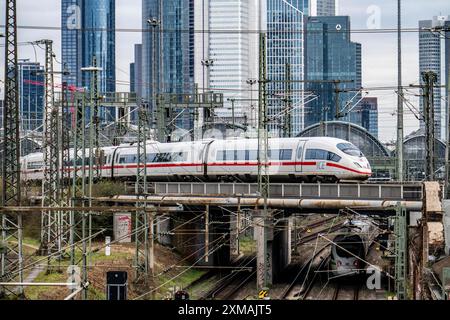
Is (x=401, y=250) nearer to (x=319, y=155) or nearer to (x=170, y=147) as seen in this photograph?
(x=319, y=155)

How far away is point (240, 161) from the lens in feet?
146

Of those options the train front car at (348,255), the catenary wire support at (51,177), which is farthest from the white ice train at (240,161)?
the catenary wire support at (51,177)

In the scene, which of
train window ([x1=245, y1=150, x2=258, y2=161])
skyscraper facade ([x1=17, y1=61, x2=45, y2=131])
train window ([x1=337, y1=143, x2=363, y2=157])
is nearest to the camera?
train window ([x1=337, y1=143, x2=363, y2=157])

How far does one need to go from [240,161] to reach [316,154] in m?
4.90

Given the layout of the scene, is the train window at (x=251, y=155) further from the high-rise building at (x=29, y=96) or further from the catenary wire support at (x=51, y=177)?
the high-rise building at (x=29, y=96)

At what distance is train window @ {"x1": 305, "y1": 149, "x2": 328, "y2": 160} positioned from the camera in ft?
133

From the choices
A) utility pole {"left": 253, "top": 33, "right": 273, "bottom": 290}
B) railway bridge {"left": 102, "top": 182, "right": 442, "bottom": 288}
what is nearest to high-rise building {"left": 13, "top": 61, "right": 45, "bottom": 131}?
railway bridge {"left": 102, "top": 182, "right": 442, "bottom": 288}

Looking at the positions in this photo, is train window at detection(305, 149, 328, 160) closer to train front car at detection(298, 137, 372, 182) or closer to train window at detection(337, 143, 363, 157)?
train front car at detection(298, 137, 372, 182)

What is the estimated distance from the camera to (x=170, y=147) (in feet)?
161

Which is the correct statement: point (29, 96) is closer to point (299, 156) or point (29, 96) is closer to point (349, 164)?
point (299, 156)

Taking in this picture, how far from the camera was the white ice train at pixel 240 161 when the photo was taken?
40500mm

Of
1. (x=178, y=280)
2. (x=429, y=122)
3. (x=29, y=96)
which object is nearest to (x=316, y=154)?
(x=429, y=122)

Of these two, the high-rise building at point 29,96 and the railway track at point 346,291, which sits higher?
the high-rise building at point 29,96
